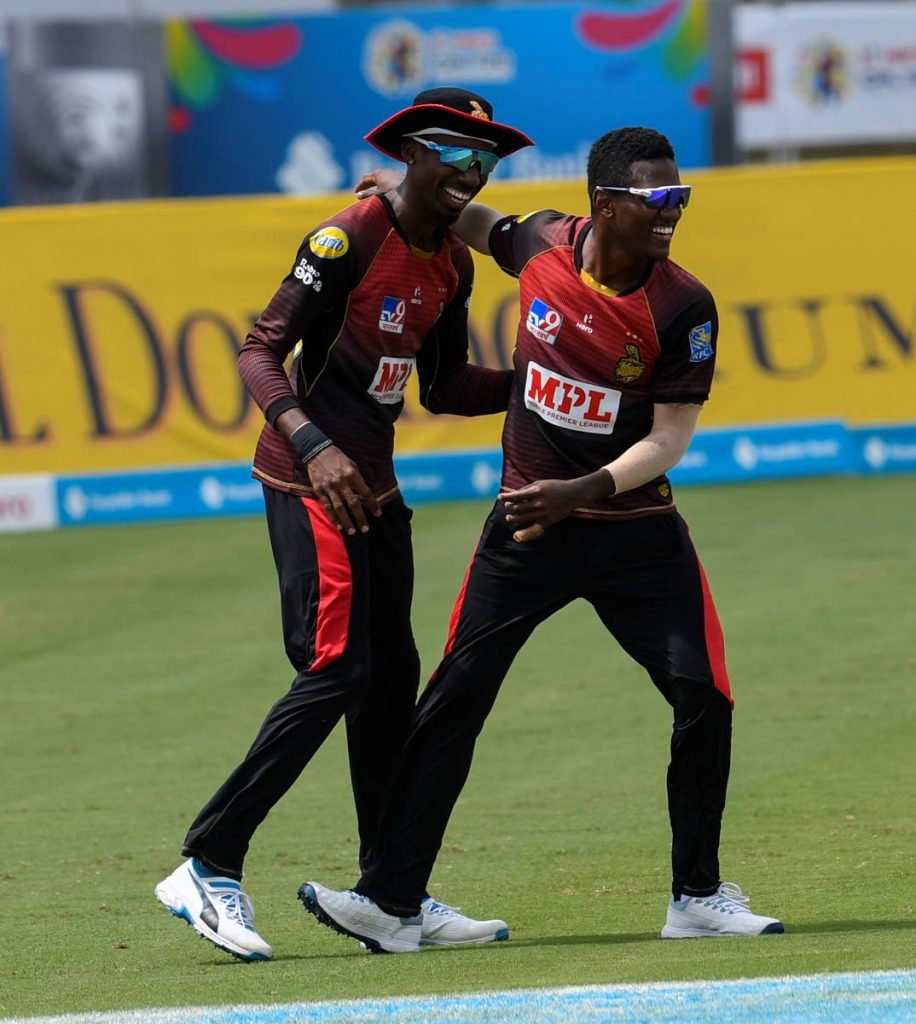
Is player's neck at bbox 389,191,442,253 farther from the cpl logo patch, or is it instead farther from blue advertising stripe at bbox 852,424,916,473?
blue advertising stripe at bbox 852,424,916,473

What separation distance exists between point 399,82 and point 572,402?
69.5 feet

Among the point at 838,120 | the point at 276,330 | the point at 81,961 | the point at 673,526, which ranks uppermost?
the point at 276,330

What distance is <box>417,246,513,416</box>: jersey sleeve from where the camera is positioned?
6133 millimetres

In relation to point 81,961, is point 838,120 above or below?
below

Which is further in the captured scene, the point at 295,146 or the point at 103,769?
the point at 295,146

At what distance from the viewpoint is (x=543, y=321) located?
225 inches

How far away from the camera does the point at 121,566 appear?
45.7 feet

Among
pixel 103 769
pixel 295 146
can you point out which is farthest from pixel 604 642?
pixel 295 146

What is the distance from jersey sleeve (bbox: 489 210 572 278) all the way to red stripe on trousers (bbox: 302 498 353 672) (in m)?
0.95

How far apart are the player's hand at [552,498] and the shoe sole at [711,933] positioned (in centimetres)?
119

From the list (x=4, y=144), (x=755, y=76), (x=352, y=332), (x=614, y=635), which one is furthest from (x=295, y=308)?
(x=755, y=76)

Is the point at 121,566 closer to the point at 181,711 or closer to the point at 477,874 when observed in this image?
the point at 181,711

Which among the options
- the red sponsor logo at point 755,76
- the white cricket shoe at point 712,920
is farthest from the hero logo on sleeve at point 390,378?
the red sponsor logo at point 755,76

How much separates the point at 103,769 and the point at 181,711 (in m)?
1.09
